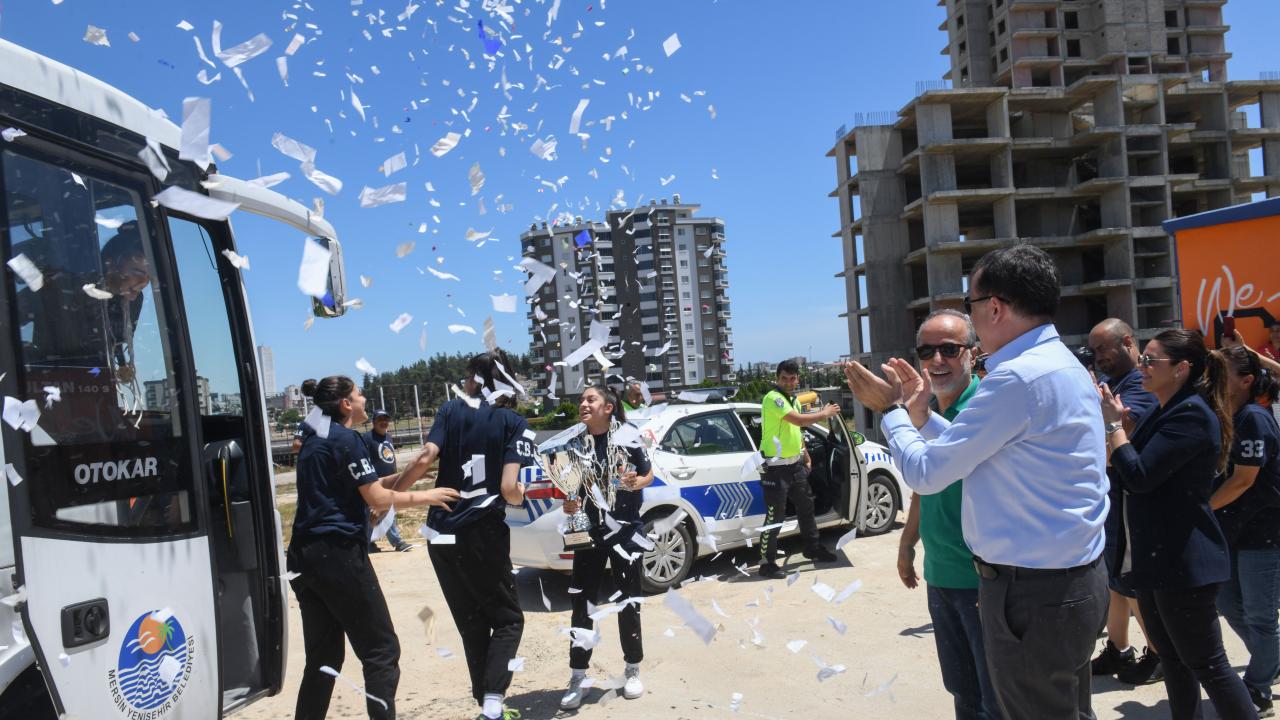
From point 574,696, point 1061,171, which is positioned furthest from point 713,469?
point 1061,171

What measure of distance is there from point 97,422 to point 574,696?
2.99m

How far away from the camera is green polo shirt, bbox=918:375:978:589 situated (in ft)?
10.0

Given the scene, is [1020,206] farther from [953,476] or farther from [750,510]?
[953,476]

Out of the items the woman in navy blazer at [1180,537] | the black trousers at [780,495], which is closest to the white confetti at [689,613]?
the woman in navy blazer at [1180,537]

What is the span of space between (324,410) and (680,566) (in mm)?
4183

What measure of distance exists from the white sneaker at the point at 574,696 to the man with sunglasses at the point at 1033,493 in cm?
280

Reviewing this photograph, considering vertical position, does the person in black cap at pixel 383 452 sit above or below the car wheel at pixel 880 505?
above

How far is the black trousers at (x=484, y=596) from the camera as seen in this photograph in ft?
14.1

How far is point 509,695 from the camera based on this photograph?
5.06 m

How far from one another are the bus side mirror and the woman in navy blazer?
412 centimetres

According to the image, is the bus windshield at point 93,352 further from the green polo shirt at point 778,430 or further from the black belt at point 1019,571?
the green polo shirt at point 778,430

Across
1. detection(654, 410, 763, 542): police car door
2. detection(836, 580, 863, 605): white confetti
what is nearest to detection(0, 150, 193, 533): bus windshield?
detection(836, 580, 863, 605): white confetti

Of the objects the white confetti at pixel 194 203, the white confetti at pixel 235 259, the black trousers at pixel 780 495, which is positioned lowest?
the black trousers at pixel 780 495

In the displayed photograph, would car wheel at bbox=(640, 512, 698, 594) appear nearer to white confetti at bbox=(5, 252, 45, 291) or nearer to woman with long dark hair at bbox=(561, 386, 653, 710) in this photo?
woman with long dark hair at bbox=(561, 386, 653, 710)
